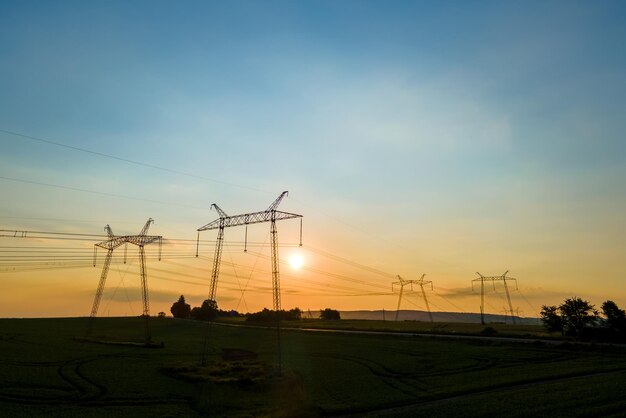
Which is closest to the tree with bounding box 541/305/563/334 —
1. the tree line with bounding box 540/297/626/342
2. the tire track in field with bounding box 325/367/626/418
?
the tree line with bounding box 540/297/626/342

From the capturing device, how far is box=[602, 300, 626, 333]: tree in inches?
4530

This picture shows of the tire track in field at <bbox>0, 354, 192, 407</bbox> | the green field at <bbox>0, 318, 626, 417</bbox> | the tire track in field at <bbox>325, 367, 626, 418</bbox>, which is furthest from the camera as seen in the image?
the tire track in field at <bbox>0, 354, 192, 407</bbox>

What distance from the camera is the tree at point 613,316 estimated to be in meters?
115

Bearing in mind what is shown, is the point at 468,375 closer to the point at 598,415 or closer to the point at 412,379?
the point at 412,379

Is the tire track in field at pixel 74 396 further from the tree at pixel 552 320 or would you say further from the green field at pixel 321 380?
the tree at pixel 552 320

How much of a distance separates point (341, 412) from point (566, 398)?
79.0ft

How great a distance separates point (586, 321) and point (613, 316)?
595cm

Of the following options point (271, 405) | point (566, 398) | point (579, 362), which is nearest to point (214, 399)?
point (271, 405)

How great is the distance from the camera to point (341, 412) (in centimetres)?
5603

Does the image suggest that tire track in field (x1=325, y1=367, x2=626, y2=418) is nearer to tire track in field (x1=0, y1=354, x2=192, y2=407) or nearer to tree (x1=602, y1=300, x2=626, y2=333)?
tire track in field (x1=0, y1=354, x2=192, y2=407)

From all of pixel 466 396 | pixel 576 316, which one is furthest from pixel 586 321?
pixel 466 396

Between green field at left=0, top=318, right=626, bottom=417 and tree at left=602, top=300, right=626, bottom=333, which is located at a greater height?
tree at left=602, top=300, right=626, bottom=333

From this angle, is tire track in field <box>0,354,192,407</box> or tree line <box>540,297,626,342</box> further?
tree line <box>540,297,626,342</box>

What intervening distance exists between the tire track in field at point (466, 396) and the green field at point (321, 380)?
125 mm
